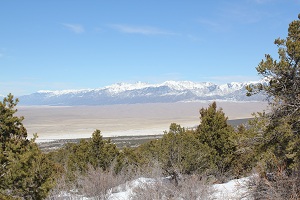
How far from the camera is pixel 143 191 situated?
1258 cm

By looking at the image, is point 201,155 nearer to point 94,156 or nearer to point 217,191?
point 217,191

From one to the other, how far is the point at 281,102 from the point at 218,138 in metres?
9.75

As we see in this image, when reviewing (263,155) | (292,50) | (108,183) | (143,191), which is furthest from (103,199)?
(292,50)

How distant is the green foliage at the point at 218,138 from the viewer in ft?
68.8

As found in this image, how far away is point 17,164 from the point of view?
870 cm

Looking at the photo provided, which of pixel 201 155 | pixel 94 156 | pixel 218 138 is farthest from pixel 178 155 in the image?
pixel 94 156

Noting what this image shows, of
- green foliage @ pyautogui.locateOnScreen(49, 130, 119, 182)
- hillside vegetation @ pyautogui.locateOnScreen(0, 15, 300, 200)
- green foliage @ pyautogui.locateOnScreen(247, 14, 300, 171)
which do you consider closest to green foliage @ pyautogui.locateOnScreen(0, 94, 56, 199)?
hillside vegetation @ pyautogui.locateOnScreen(0, 15, 300, 200)

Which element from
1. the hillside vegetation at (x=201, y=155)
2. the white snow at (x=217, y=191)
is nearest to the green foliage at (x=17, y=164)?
the hillside vegetation at (x=201, y=155)

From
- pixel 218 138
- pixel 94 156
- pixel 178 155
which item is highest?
pixel 218 138

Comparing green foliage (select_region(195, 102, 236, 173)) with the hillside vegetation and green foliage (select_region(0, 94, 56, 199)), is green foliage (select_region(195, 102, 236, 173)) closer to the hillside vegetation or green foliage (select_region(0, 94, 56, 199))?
the hillside vegetation

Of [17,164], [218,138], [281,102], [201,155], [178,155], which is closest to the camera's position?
[17,164]

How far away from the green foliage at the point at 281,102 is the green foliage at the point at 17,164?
7.46 meters

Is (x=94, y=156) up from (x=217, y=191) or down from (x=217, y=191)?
up

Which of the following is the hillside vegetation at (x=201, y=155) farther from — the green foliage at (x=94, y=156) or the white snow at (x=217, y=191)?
the green foliage at (x=94, y=156)
